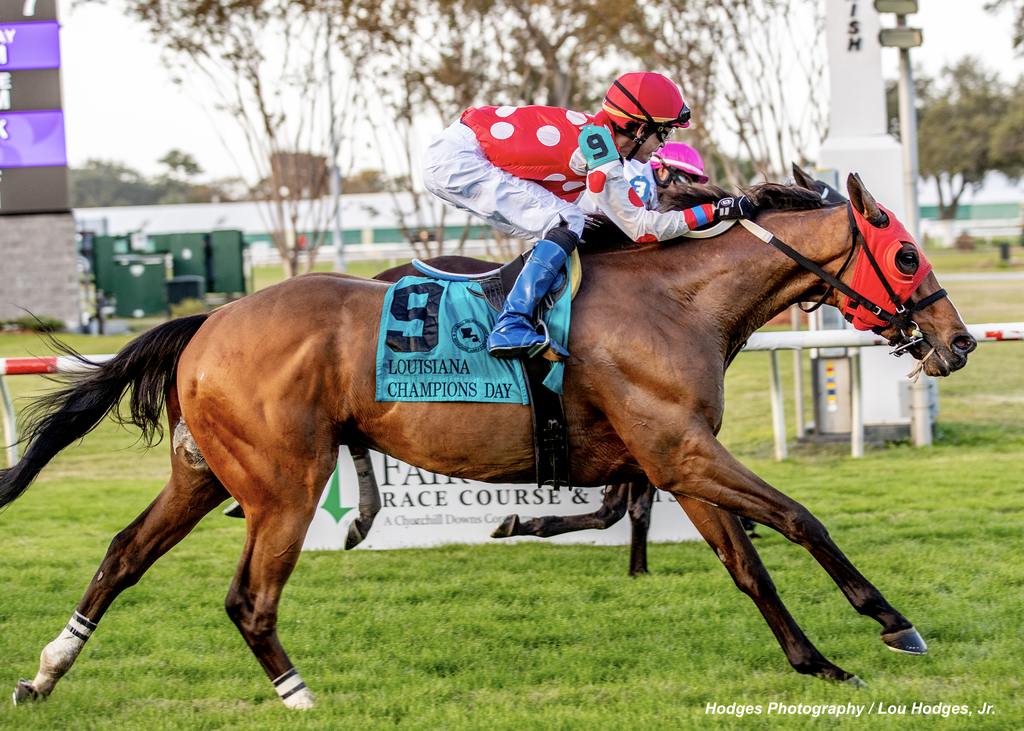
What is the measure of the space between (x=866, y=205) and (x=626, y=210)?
0.86 m

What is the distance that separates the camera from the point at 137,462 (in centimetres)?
1038

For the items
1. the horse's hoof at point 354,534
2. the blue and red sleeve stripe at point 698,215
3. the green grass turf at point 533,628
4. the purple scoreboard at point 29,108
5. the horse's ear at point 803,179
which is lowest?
the green grass turf at point 533,628

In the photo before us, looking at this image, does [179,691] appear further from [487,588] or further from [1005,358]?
[1005,358]

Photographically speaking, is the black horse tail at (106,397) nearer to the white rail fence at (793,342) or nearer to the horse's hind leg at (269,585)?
the horse's hind leg at (269,585)

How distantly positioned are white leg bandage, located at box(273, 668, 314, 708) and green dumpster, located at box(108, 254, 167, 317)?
19.9 m

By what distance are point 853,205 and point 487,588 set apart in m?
2.60

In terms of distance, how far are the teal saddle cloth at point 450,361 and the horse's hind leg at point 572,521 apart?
1742 mm

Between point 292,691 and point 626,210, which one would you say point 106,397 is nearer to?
point 292,691

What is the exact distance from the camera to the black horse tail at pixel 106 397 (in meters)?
4.46

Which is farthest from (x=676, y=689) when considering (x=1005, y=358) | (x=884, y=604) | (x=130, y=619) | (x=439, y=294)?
(x=1005, y=358)

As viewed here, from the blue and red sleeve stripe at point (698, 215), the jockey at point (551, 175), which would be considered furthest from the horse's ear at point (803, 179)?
the blue and red sleeve stripe at point (698, 215)

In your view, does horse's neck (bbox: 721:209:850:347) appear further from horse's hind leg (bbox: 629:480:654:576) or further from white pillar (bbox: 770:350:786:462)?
white pillar (bbox: 770:350:786:462)

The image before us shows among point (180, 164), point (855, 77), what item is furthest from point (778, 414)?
point (180, 164)

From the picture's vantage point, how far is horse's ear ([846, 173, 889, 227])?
13.8 feet
